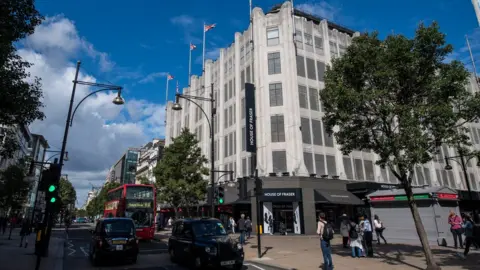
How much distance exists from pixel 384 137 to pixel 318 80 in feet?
75.7

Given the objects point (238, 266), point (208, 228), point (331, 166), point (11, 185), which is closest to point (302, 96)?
point (331, 166)

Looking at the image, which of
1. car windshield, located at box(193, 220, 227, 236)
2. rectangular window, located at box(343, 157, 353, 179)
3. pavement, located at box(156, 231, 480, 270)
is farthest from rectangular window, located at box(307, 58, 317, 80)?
car windshield, located at box(193, 220, 227, 236)

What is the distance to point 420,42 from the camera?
38.6 ft

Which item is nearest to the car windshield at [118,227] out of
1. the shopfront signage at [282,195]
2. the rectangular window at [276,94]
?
the shopfront signage at [282,195]

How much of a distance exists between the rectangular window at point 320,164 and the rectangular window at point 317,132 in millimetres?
1494

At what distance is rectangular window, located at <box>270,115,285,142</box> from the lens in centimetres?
3128

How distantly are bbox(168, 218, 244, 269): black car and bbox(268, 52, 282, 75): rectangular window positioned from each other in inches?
939

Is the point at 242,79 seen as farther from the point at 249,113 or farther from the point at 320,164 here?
the point at 320,164

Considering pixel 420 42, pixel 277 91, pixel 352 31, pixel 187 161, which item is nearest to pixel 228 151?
pixel 187 161

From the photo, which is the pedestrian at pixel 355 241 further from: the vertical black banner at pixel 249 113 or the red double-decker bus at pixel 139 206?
the red double-decker bus at pixel 139 206

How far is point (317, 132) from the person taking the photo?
3244 centimetres

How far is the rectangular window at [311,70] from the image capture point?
3388 centimetres

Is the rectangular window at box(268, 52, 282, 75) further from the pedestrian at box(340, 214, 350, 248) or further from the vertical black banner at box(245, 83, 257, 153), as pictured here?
the pedestrian at box(340, 214, 350, 248)

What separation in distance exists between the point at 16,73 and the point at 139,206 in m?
14.1
